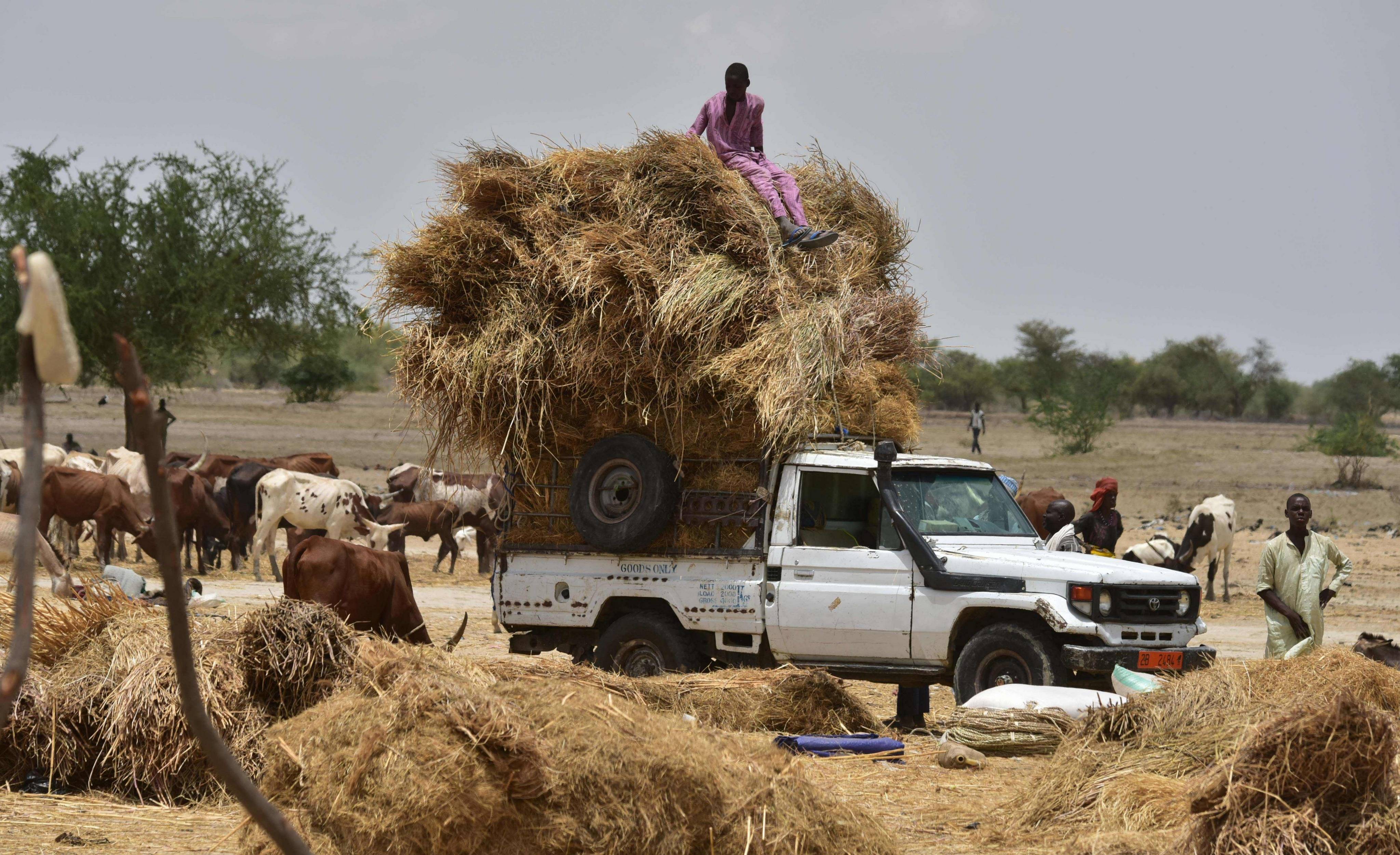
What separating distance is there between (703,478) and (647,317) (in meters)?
1.30

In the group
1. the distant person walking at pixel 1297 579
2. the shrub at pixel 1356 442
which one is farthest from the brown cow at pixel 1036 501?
the shrub at pixel 1356 442

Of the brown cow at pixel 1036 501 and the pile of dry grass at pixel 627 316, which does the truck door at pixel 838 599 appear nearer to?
the pile of dry grass at pixel 627 316

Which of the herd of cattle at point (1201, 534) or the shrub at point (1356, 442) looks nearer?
the herd of cattle at point (1201, 534)

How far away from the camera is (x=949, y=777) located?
833 centimetres

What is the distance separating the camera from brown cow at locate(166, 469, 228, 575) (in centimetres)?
2052

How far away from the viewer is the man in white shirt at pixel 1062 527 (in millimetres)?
11062

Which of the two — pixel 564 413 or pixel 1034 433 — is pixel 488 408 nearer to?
pixel 564 413

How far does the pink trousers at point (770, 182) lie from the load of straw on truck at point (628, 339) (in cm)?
12

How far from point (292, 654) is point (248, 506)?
15402 mm

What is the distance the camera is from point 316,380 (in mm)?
55531

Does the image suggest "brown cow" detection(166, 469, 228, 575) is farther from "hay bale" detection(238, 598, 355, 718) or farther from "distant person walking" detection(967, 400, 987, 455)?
"distant person walking" detection(967, 400, 987, 455)

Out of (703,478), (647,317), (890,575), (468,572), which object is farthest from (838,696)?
(468,572)

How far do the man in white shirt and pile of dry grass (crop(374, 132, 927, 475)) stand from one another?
1390mm

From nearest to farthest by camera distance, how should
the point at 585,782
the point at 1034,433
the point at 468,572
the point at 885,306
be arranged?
1. the point at 585,782
2. the point at 885,306
3. the point at 468,572
4. the point at 1034,433
